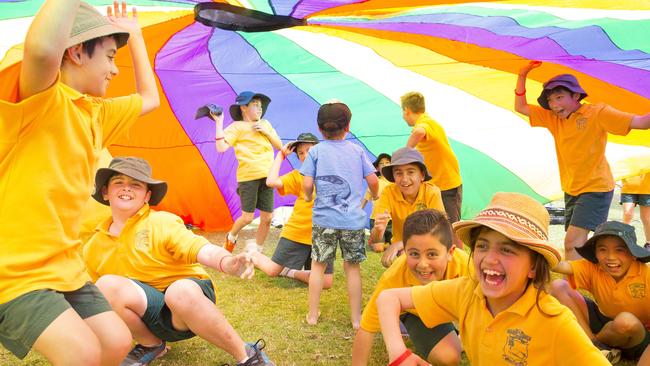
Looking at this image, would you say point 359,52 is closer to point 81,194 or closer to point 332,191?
point 332,191

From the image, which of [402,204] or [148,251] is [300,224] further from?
[148,251]

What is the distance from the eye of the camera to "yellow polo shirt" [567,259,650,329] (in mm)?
2969

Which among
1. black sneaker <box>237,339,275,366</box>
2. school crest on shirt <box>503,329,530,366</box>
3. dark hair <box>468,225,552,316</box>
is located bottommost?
black sneaker <box>237,339,275,366</box>

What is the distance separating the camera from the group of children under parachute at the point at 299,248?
71.2 inches

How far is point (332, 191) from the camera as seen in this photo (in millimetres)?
3721

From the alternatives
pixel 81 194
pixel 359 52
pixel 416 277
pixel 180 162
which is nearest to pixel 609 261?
pixel 416 277

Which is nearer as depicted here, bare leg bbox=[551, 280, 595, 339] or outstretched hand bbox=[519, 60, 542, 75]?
bare leg bbox=[551, 280, 595, 339]

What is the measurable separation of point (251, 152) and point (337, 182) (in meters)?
2.10

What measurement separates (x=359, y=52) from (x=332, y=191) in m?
Result: 2.15

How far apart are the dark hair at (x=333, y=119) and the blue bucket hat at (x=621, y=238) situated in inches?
57.8

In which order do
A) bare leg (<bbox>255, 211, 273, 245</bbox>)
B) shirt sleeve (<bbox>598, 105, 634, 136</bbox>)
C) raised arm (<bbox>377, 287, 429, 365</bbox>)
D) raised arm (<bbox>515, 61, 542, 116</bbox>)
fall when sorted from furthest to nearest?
bare leg (<bbox>255, 211, 273, 245</bbox>) < raised arm (<bbox>515, 61, 542, 116</bbox>) < shirt sleeve (<bbox>598, 105, 634, 136</bbox>) < raised arm (<bbox>377, 287, 429, 365</bbox>)

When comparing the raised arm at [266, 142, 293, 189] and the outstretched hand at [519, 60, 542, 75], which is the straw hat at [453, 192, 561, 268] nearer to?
the raised arm at [266, 142, 293, 189]

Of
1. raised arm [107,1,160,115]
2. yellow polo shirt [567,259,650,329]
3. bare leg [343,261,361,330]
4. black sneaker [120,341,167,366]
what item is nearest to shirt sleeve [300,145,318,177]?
bare leg [343,261,361,330]

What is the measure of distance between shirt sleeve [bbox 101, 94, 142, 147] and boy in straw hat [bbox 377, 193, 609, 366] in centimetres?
116
